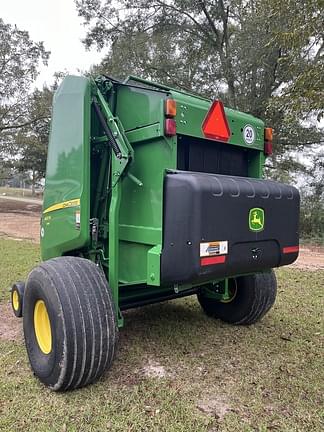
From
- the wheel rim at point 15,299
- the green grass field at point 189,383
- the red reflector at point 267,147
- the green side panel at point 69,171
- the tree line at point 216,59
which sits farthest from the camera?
the tree line at point 216,59

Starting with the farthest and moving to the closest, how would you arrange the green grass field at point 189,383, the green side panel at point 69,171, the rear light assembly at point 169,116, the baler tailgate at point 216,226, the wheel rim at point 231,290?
the wheel rim at point 231,290 → the green side panel at point 69,171 → the rear light assembly at point 169,116 → the baler tailgate at point 216,226 → the green grass field at point 189,383

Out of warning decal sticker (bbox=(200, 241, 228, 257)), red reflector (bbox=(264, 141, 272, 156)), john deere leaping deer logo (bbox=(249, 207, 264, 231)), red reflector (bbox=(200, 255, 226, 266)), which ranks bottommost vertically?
red reflector (bbox=(200, 255, 226, 266))

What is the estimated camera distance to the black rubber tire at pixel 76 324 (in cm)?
237

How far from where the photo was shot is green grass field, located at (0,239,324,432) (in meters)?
2.19

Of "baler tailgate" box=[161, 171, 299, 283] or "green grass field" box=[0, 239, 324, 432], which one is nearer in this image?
"green grass field" box=[0, 239, 324, 432]

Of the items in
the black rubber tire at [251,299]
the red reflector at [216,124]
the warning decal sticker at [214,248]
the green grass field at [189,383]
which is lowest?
the green grass field at [189,383]

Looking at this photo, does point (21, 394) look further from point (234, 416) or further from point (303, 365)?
point (303, 365)

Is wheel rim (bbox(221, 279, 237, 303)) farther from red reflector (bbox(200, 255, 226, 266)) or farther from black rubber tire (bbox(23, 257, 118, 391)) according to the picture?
black rubber tire (bbox(23, 257, 118, 391))

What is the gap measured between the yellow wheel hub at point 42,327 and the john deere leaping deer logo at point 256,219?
1508 millimetres

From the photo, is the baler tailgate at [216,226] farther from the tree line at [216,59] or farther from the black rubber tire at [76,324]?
the tree line at [216,59]

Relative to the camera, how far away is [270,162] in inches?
556

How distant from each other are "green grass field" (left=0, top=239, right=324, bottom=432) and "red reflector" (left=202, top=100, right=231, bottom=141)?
1.68m

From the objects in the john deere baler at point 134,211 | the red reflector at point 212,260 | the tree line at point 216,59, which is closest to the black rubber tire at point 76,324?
the john deere baler at point 134,211

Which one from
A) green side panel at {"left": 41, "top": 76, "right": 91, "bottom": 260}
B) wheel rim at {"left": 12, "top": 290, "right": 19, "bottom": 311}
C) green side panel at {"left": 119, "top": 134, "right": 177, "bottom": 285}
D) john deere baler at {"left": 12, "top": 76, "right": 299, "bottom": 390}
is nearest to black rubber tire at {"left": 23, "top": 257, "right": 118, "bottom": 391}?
john deere baler at {"left": 12, "top": 76, "right": 299, "bottom": 390}
